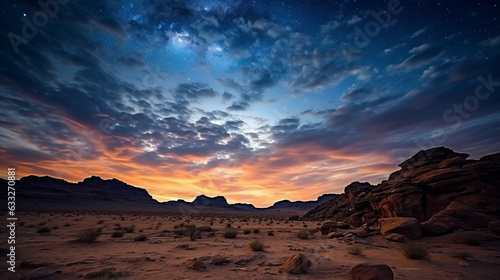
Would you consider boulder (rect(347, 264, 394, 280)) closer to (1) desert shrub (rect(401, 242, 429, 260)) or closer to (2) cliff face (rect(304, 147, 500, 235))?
(1) desert shrub (rect(401, 242, 429, 260))

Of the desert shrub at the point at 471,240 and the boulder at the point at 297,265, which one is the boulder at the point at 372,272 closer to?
the boulder at the point at 297,265

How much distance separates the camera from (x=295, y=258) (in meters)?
7.32

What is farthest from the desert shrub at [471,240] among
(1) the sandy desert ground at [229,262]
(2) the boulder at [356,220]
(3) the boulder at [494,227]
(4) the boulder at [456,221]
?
(2) the boulder at [356,220]

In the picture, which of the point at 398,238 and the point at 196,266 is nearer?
the point at 196,266

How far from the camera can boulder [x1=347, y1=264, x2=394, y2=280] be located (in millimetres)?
Answer: 5371

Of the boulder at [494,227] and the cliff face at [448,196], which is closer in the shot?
the boulder at [494,227]

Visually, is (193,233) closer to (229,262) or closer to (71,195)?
(229,262)

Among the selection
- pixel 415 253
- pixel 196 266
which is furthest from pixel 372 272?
pixel 196 266

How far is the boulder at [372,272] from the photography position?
5.37 m

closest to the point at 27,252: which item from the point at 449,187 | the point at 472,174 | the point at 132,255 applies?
the point at 132,255

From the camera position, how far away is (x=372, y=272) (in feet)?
18.2

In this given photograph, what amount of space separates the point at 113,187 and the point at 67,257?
17310 centimetres

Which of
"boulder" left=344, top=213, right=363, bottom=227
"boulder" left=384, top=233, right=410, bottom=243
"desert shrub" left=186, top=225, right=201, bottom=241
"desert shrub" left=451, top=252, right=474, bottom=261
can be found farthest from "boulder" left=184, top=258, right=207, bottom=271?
"boulder" left=344, top=213, right=363, bottom=227

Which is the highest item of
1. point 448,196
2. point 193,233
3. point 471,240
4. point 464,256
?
point 448,196
